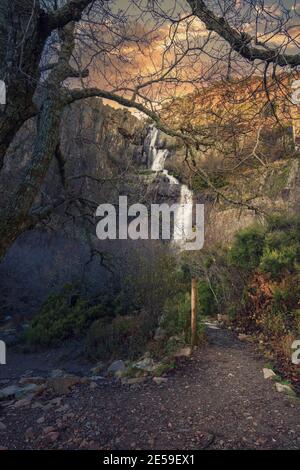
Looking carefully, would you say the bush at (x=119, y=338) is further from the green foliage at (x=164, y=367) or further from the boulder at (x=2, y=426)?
the boulder at (x=2, y=426)

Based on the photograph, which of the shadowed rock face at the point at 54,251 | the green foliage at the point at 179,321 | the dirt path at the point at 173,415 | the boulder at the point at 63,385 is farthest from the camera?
the shadowed rock face at the point at 54,251

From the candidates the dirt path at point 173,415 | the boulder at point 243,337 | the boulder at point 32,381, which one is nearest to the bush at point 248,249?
the boulder at point 243,337

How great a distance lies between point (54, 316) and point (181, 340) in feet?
15.1

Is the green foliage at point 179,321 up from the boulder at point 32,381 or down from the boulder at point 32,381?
up

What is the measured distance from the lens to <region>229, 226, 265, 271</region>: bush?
8.65m

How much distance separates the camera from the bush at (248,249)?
340 inches

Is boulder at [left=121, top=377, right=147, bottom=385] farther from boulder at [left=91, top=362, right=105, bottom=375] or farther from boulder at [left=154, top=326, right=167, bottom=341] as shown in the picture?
boulder at [left=91, top=362, right=105, bottom=375]

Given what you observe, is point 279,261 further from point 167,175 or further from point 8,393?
point 167,175

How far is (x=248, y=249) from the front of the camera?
8.74 meters

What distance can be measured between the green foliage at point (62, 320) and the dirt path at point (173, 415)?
13.0 feet

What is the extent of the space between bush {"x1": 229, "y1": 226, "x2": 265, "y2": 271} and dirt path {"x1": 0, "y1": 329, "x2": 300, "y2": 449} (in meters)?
3.03

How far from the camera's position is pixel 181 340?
22.4ft

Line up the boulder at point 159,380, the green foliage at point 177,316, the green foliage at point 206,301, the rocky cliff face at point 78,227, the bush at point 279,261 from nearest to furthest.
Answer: the boulder at point 159,380
the green foliage at point 177,316
the bush at point 279,261
the green foliage at point 206,301
the rocky cliff face at point 78,227

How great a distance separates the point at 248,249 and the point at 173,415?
4978 millimetres
